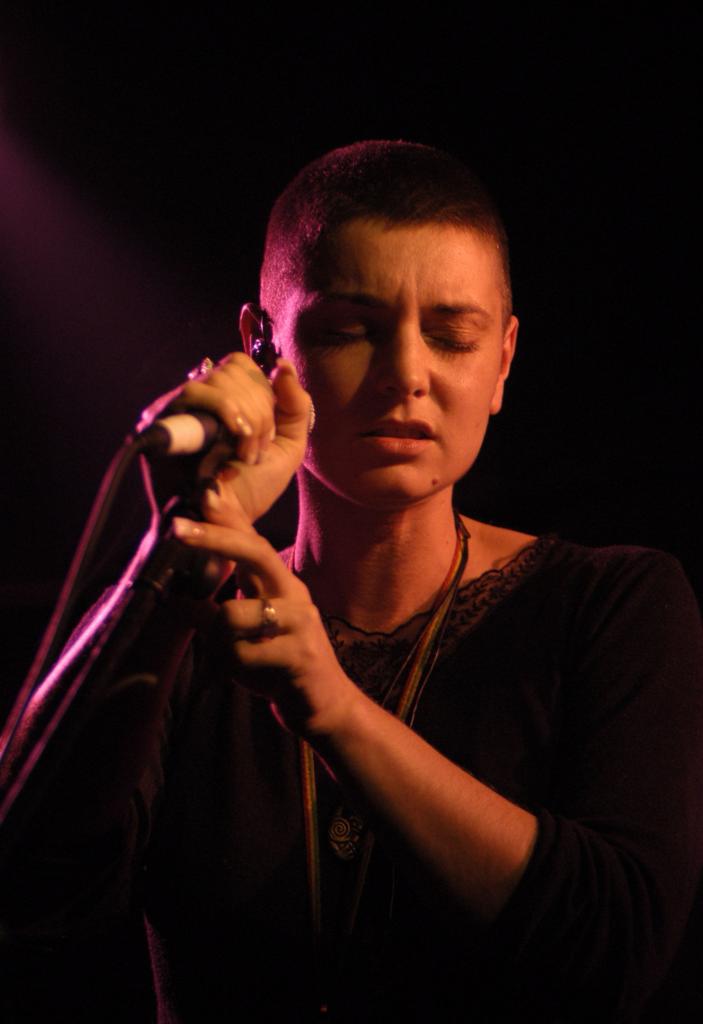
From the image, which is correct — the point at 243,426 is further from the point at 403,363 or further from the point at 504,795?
the point at 504,795

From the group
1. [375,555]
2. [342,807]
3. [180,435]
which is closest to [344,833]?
[342,807]

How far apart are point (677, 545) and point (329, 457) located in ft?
3.77

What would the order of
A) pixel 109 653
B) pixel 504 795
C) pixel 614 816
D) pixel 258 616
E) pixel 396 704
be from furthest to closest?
1. pixel 396 704
2. pixel 504 795
3. pixel 614 816
4. pixel 258 616
5. pixel 109 653

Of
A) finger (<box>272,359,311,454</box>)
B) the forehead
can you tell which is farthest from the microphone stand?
the forehead

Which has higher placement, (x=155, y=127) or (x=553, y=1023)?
(x=155, y=127)

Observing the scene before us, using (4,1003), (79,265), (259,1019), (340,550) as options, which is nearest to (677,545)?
(340,550)

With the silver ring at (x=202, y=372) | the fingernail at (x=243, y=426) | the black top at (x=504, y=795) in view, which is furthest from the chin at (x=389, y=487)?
the fingernail at (x=243, y=426)

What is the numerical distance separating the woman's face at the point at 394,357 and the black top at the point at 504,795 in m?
0.30

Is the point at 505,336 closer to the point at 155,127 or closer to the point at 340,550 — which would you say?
the point at 340,550

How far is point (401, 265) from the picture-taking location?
5.34ft

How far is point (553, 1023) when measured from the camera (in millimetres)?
1470

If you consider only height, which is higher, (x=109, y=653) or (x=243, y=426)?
(x=243, y=426)

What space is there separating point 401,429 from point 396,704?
460mm

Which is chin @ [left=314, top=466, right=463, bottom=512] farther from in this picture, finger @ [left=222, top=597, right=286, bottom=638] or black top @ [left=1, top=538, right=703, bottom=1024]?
finger @ [left=222, top=597, right=286, bottom=638]
